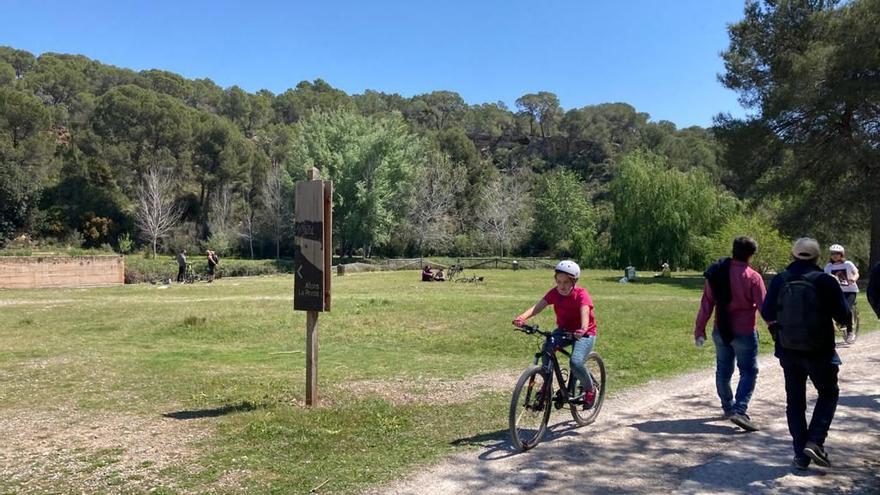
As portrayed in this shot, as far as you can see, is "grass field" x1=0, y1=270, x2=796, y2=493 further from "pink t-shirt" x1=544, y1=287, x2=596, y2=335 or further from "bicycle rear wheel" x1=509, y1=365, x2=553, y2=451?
"pink t-shirt" x1=544, y1=287, x2=596, y2=335

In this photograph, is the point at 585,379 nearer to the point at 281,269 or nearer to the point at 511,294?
the point at 511,294

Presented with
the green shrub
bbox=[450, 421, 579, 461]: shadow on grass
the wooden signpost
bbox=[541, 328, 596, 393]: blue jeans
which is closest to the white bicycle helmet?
bbox=[541, 328, 596, 393]: blue jeans

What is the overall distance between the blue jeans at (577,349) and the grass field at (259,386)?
1.02 m

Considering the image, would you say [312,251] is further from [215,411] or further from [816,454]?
[816,454]

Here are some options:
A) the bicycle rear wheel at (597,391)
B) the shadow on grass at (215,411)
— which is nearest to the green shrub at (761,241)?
the bicycle rear wheel at (597,391)

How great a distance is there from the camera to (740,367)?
5887 mm

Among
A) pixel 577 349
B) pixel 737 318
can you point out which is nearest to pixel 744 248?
pixel 737 318

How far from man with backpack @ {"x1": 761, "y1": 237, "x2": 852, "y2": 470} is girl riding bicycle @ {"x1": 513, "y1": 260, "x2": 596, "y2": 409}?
1.58 m

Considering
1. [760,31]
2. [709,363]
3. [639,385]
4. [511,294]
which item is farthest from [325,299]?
[760,31]

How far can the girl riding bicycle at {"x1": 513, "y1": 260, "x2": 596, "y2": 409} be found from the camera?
5.72m

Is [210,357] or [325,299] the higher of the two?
[325,299]

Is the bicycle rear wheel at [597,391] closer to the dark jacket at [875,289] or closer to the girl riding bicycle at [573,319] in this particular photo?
the girl riding bicycle at [573,319]

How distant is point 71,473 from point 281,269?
37.8 metres

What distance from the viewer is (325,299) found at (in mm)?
6941
